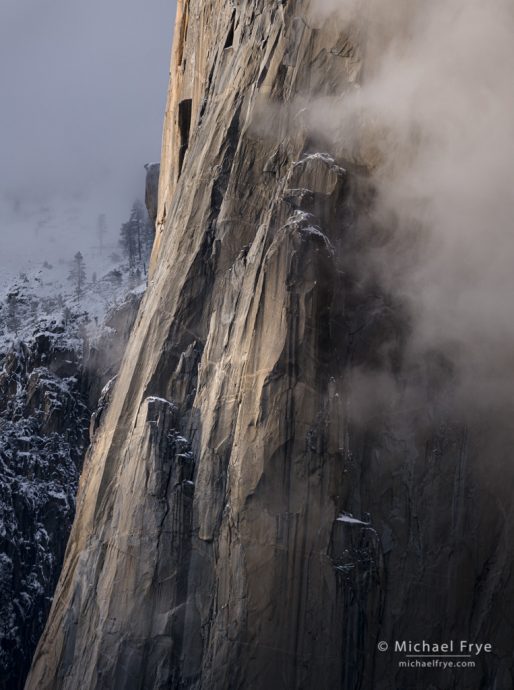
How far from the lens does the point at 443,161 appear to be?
45.8m

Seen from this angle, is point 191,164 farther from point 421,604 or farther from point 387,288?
point 421,604

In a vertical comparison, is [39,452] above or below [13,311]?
below

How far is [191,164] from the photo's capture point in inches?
1992

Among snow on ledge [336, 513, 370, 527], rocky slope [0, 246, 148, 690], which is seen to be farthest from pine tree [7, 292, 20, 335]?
snow on ledge [336, 513, 370, 527]

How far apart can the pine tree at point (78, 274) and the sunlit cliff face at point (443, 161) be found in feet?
210

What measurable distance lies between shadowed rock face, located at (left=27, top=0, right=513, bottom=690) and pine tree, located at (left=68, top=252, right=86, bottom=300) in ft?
205

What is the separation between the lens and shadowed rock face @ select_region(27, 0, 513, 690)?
40.8m

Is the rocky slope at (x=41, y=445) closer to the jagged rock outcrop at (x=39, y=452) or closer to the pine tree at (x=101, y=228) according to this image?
the jagged rock outcrop at (x=39, y=452)

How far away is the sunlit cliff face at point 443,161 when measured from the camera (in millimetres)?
44812

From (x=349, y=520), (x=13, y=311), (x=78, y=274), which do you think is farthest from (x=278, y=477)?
(x=78, y=274)

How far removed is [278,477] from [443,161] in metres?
13.8

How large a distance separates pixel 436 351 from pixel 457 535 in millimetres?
6747

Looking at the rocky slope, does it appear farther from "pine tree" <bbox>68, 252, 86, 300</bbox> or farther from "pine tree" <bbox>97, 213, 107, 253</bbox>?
"pine tree" <bbox>97, 213, 107, 253</bbox>

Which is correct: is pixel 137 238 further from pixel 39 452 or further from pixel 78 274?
pixel 39 452
